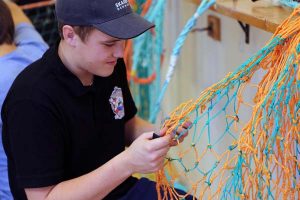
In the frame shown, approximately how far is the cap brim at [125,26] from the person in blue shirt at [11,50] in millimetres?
421

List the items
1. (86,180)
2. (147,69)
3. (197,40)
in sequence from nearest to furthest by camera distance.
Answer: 1. (86,180)
2. (197,40)
3. (147,69)

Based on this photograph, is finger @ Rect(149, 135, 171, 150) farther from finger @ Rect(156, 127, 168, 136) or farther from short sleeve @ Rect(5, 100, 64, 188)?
short sleeve @ Rect(5, 100, 64, 188)

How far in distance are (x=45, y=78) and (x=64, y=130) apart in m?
0.11

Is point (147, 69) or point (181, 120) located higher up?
point (181, 120)

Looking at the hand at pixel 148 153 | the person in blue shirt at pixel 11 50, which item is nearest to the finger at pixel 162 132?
the hand at pixel 148 153

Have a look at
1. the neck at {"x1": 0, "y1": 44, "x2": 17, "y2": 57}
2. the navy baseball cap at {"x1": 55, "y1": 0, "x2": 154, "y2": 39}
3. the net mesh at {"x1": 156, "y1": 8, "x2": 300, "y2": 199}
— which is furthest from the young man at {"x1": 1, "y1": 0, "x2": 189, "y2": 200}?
the neck at {"x1": 0, "y1": 44, "x2": 17, "y2": 57}

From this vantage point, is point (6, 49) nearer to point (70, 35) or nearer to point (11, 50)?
point (11, 50)

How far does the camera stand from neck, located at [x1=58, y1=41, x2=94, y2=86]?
3.59 feet

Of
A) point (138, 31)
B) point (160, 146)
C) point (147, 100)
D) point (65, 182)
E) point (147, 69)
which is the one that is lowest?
point (147, 100)

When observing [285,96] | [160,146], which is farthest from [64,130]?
[285,96]

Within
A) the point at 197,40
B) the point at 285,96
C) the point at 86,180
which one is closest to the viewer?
the point at 285,96

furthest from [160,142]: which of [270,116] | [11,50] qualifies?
[11,50]

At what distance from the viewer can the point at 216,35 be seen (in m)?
1.72

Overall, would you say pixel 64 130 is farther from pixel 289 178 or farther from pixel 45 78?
pixel 289 178
